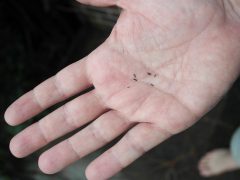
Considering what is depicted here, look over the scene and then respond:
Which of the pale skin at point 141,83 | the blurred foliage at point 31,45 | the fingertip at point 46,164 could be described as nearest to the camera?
the pale skin at point 141,83

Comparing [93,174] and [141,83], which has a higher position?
[141,83]

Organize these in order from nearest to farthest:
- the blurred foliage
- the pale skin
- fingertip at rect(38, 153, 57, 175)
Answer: the pale skin, fingertip at rect(38, 153, 57, 175), the blurred foliage

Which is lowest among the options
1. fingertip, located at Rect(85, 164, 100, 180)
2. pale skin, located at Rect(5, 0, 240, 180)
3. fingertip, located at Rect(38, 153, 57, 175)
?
fingertip, located at Rect(85, 164, 100, 180)

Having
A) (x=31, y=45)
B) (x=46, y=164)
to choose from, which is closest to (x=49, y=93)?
(x=46, y=164)

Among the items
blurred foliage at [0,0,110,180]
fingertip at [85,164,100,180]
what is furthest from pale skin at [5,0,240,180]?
blurred foliage at [0,0,110,180]

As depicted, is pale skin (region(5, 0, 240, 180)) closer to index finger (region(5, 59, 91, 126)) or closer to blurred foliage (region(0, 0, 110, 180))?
index finger (region(5, 59, 91, 126))

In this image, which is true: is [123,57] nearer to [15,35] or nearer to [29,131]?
[29,131]

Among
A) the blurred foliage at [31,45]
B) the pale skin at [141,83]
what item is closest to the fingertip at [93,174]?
the pale skin at [141,83]

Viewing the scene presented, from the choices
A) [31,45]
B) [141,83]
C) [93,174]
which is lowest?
[93,174]

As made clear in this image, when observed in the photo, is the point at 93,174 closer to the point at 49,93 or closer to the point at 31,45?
the point at 49,93

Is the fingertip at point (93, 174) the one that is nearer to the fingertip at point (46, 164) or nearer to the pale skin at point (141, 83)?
the pale skin at point (141, 83)
